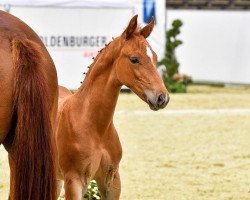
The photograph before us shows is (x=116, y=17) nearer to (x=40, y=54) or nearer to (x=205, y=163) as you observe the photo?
(x=205, y=163)

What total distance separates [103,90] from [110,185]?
2.04ft

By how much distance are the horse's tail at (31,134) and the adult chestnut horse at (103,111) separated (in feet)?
4.42

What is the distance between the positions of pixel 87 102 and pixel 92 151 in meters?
0.41

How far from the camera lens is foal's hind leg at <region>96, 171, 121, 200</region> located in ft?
16.4

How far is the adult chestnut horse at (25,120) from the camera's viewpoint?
3.35 metres

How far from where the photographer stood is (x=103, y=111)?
510 cm

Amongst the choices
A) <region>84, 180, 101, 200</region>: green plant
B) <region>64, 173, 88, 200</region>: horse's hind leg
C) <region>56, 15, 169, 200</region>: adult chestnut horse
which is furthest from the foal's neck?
<region>84, 180, 101, 200</region>: green plant

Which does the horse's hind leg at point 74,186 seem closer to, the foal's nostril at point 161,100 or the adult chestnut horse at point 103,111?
the adult chestnut horse at point 103,111

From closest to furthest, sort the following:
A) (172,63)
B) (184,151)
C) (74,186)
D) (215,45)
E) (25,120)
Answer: (25,120), (74,186), (184,151), (172,63), (215,45)

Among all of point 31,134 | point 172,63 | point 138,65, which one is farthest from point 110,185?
point 172,63

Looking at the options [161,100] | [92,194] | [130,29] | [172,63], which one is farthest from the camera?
[172,63]

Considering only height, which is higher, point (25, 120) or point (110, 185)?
point (25, 120)

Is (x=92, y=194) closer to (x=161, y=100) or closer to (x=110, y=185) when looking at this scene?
(x=110, y=185)

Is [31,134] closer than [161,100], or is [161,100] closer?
[31,134]
